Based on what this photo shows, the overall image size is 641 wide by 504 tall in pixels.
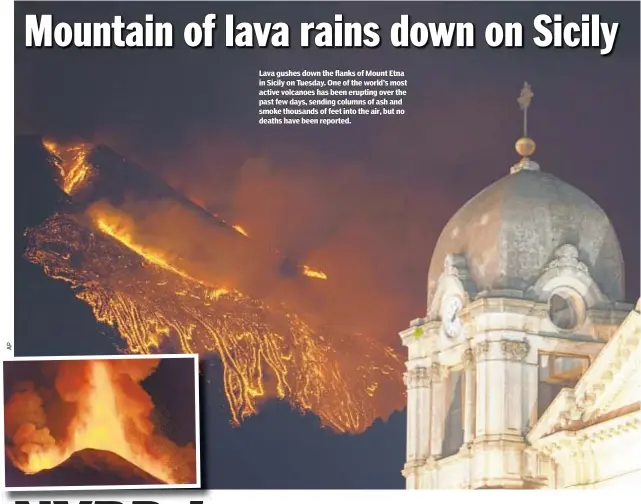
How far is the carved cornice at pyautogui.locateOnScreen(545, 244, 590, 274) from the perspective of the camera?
9.55 metres

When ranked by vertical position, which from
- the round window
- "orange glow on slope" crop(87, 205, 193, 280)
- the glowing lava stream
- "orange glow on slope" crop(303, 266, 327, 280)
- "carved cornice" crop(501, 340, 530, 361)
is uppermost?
"orange glow on slope" crop(87, 205, 193, 280)

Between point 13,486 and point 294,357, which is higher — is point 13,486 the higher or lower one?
the lower one

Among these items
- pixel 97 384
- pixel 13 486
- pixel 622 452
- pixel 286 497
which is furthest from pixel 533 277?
pixel 13 486

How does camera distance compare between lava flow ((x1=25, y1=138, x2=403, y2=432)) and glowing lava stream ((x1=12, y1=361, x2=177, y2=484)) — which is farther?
lava flow ((x1=25, y1=138, x2=403, y2=432))

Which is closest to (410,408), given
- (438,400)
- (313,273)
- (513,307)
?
(438,400)

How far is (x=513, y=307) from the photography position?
31.2 feet

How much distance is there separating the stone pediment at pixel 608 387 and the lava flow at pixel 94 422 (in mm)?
2031

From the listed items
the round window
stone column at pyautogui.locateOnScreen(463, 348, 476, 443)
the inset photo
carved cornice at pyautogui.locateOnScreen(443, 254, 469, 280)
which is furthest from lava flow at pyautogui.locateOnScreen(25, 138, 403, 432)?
the round window

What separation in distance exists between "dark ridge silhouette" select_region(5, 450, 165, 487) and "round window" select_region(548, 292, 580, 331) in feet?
7.66

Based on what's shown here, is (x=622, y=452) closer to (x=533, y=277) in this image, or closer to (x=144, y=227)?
(x=533, y=277)

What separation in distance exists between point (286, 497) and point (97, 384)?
118 cm

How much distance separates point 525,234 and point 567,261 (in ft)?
0.90

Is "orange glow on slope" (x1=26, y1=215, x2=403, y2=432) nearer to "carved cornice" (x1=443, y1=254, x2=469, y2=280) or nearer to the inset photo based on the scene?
A: the inset photo

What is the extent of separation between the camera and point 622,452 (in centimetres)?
920
